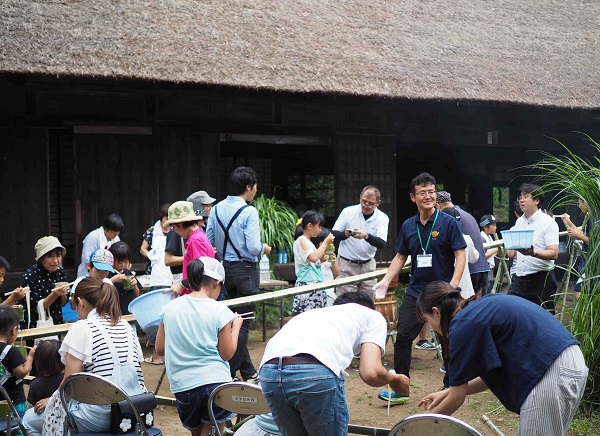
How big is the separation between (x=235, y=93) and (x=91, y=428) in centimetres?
688

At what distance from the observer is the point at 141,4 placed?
972cm

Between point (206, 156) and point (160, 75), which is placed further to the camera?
point (206, 156)

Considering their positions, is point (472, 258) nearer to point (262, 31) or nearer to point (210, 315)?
point (210, 315)

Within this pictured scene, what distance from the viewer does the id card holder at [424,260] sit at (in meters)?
5.39

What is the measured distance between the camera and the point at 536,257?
6453mm

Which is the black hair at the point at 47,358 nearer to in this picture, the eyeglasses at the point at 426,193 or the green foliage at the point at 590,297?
the eyeglasses at the point at 426,193

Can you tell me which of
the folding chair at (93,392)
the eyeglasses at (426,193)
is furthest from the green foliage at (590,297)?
the folding chair at (93,392)

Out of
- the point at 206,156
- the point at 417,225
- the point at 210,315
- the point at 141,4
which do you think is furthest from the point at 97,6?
the point at 210,315

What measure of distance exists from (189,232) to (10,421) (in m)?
2.04

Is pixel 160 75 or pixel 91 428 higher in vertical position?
pixel 160 75

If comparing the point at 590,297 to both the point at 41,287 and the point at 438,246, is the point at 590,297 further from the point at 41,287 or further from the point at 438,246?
the point at 41,287

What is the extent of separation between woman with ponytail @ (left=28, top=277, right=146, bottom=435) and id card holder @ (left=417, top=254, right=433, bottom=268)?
2.31m

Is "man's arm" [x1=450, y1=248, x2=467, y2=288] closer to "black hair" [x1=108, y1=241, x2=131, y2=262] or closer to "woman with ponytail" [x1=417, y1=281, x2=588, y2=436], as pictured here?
"woman with ponytail" [x1=417, y1=281, x2=588, y2=436]

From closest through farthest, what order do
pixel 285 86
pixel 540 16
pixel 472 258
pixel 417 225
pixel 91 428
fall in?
pixel 91 428
pixel 417 225
pixel 472 258
pixel 285 86
pixel 540 16
